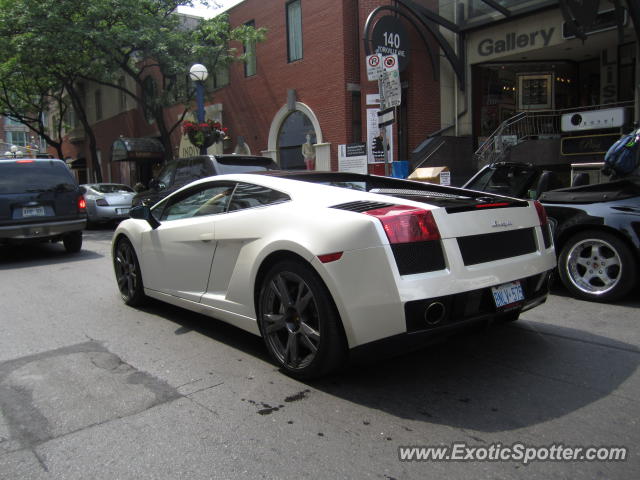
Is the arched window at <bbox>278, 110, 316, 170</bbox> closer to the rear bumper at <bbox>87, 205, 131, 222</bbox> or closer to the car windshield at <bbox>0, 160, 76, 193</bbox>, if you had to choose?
the rear bumper at <bbox>87, 205, 131, 222</bbox>

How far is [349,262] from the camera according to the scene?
315cm

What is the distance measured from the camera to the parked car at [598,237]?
5.24 m

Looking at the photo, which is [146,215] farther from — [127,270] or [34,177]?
[34,177]

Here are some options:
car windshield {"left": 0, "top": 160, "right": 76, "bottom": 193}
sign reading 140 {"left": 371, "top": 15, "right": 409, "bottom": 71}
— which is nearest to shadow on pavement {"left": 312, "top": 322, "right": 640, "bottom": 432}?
car windshield {"left": 0, "top": 160, "right": 76, "bottom": 193}

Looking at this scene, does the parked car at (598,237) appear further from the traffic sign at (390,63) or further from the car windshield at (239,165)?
the car windshield at (239,165)

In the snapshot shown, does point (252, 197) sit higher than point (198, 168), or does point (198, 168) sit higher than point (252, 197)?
point (198, 168)

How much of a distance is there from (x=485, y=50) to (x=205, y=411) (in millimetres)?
15225

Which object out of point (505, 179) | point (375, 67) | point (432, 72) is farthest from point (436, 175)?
point (432, 72)

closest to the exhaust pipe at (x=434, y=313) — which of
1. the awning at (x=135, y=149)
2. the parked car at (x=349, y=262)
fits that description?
the parked car at (x=349, y=262)

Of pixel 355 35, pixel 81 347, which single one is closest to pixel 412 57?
pixel 355 35

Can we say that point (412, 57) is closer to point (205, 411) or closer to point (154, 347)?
point (154, 347)

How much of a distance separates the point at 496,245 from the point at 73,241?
941cm

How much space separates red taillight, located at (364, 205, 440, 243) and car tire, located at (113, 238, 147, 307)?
3.36m

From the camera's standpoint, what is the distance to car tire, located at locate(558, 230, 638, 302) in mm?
5250
